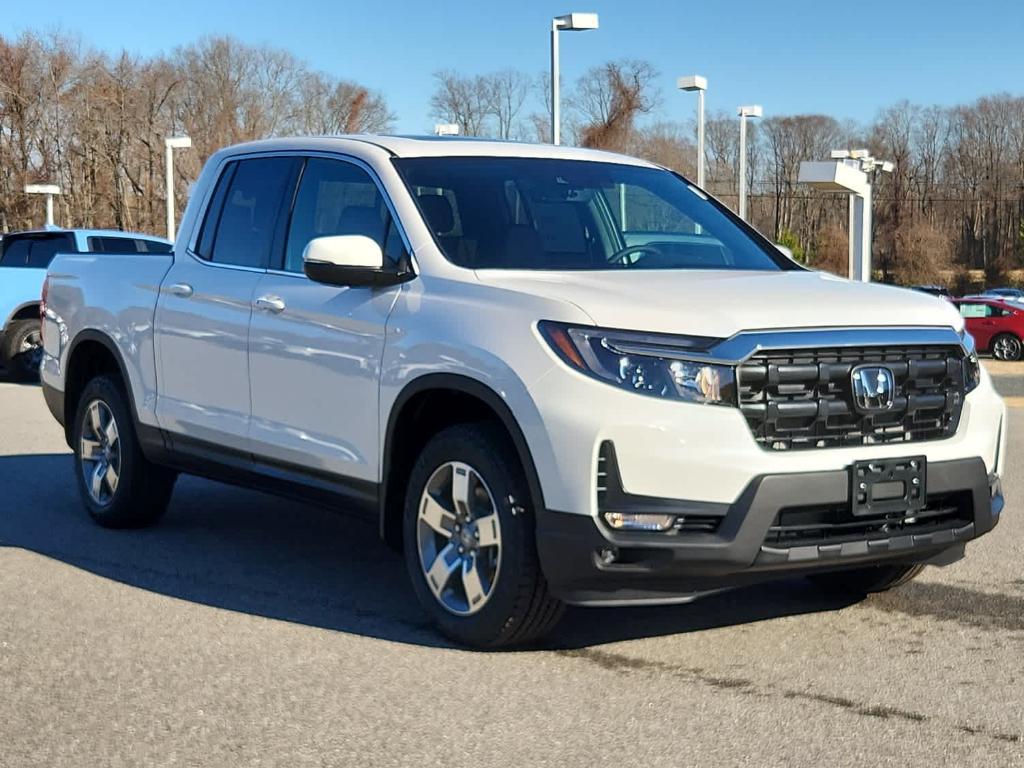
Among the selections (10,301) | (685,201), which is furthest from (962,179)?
(685,201)

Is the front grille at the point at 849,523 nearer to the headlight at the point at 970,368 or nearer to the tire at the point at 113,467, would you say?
the headlight at the point at 970,368

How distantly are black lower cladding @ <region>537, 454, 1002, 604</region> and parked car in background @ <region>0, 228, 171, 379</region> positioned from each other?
44.6 feet

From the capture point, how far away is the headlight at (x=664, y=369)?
4496 millimetres

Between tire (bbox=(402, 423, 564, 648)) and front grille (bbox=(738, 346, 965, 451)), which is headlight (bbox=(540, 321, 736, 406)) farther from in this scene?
tire (bbox=(402, 423, 564, 648))

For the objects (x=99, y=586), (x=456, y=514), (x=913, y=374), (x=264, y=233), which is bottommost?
(x=99, y=586)

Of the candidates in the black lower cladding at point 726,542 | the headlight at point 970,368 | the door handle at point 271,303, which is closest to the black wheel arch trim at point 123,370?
the door handle at point 271,303

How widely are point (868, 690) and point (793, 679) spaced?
0.81 ft

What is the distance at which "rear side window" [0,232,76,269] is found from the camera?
1748 cm

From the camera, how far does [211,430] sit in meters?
6.43

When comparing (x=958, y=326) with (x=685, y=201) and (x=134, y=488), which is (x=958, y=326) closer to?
(x=685, y=201)

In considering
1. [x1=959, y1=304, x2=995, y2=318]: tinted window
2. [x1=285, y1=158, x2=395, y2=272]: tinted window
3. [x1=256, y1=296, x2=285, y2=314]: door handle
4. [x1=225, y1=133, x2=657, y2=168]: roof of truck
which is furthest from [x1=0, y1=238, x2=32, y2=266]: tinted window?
[x1=959, y1=304, x2=995, y2=318]: tinted window

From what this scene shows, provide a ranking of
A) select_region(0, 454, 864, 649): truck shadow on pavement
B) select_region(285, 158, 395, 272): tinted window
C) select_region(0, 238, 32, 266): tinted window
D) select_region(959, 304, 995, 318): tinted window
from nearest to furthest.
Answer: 1. select_region(0, 454, 864, 649): truck shadow on pavement
2. select_region(285, 158, 395, 272): tinted window
3. select_region(0, 238, 32, 266): tinted window
4. select_region(959, 304, 995, 318): tinted window

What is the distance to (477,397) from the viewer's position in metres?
4.93

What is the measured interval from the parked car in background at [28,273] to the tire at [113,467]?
10.1 meters
